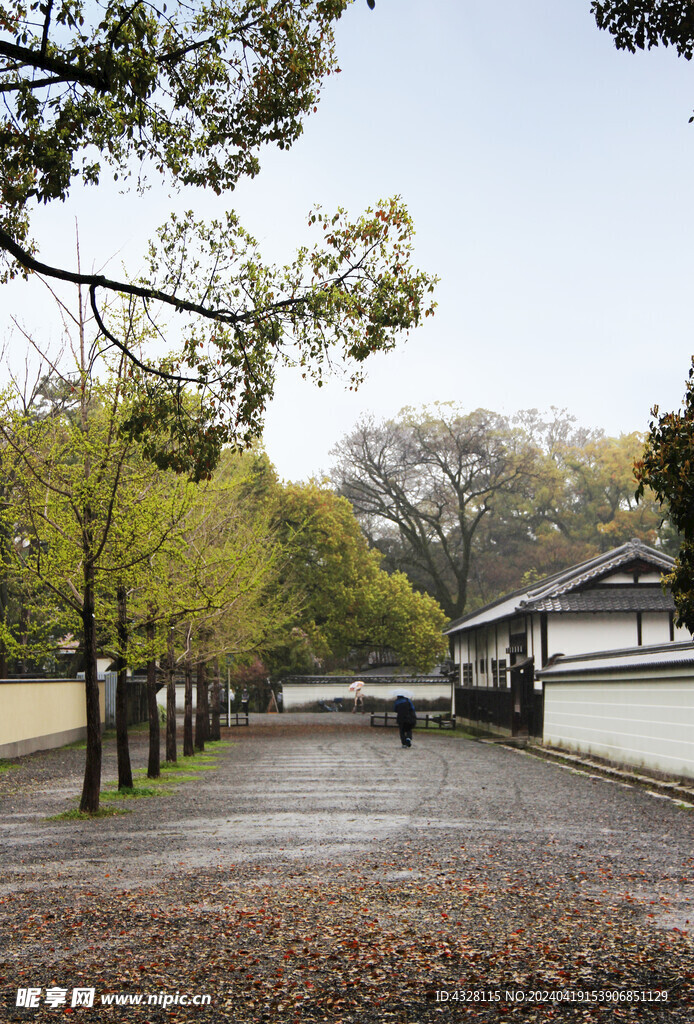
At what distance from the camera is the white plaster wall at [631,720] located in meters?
17.3

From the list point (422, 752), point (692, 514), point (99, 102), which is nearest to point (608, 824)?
point (692, 514)

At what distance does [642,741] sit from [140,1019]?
1586 centimetres

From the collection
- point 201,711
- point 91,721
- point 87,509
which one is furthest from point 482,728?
point 87,509

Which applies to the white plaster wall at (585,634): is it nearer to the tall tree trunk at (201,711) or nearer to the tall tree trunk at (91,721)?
the tall tree trunk at (201,711)

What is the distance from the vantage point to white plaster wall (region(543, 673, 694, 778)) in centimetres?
1728

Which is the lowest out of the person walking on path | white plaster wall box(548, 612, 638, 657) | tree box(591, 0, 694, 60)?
the person walking on path

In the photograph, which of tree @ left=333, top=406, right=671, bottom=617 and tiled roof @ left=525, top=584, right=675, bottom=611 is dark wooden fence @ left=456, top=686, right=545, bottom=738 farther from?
tree @ left=333, top=406, right=671, bottom=617

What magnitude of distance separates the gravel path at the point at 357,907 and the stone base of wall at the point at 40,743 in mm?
8832

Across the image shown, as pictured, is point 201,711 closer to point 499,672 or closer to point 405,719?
point 405,719

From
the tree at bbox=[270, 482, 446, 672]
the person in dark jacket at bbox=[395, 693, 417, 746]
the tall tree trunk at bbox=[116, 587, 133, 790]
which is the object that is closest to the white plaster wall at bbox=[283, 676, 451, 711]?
the tree at bbox=[270, 482, 446, 672]

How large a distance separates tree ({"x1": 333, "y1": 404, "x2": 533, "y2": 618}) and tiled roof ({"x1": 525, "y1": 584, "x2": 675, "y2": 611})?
24667mm

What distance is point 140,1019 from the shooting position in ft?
17.4

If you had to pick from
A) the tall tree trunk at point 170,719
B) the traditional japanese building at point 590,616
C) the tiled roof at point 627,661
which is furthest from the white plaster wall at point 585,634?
the tall tree trunk at point 170,719

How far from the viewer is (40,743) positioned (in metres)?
28.2
